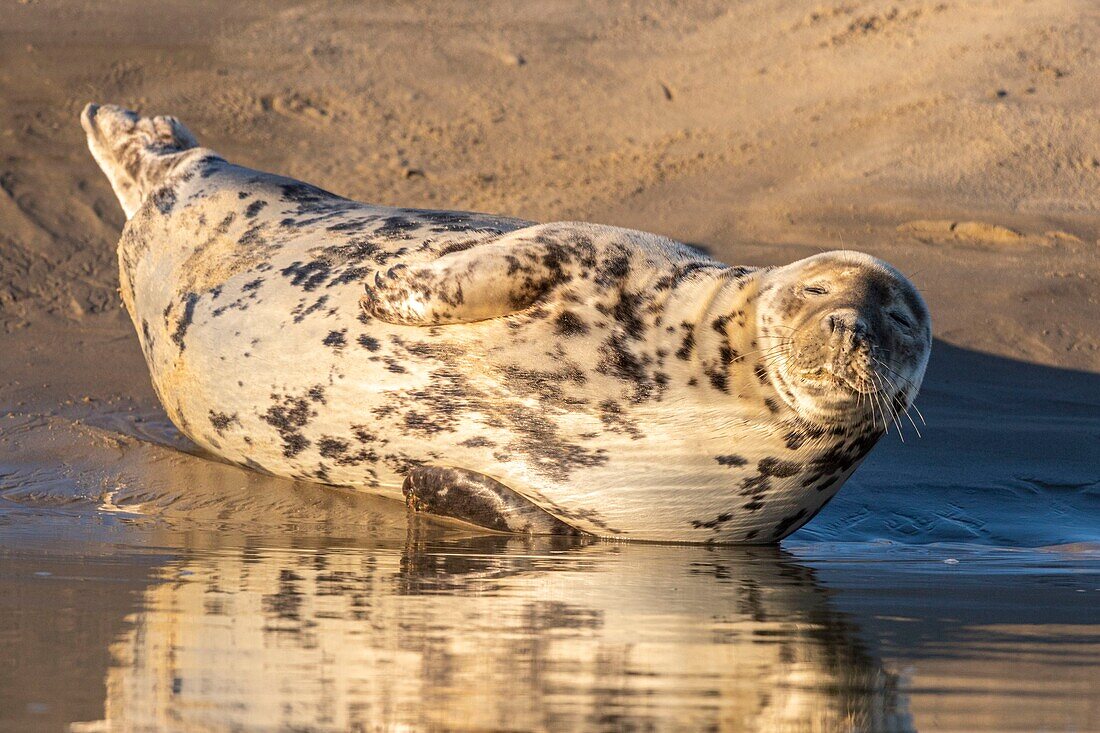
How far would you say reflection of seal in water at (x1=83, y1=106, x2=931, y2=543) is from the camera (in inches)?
192

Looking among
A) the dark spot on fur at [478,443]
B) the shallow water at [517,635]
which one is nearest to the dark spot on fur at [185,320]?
the shallow water at [517,635]

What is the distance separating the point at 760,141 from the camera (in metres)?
10.3

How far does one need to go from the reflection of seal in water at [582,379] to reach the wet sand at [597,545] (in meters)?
0.20

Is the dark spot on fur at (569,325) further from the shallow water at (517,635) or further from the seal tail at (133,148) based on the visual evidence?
the seal tail at (133,148)

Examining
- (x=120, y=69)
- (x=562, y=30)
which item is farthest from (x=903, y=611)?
(x=562, y=30)

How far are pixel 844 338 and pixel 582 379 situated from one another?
0.85 m

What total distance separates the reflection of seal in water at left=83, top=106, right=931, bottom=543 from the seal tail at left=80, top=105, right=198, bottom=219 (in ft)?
5.92

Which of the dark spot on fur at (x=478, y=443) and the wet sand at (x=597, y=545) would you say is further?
the dark spot on fur at (x=478, y=443)

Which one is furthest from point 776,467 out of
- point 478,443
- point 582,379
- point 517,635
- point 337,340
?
point 517,635

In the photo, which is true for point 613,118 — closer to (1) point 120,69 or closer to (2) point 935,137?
(2) point 935,137

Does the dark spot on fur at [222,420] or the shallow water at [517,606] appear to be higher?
the dark spot on fur at [222,420]

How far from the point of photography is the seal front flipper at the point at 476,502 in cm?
502

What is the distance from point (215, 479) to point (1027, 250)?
4.88 metres

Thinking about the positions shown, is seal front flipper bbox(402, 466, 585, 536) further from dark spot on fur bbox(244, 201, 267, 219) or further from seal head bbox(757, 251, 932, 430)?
dark spot on fur bbox(244, 201, 267, 219)
